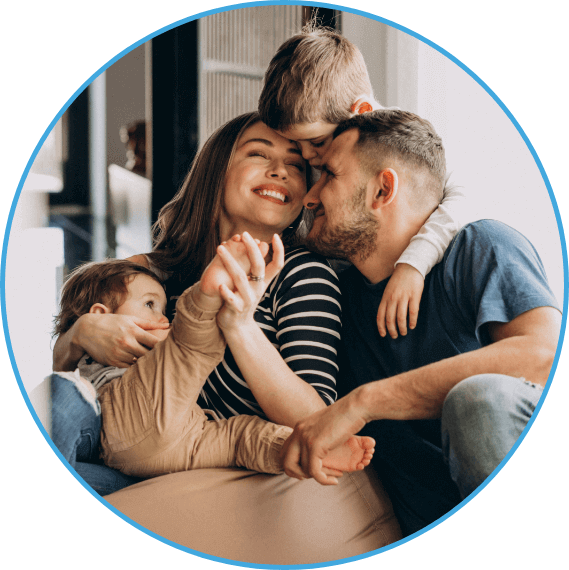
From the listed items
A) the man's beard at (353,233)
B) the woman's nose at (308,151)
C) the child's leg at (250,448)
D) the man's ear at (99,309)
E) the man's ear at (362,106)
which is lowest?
the child's leg at (250,448)

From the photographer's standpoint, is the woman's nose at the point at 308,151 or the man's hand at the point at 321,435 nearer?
the man's hand at the point at 321,435

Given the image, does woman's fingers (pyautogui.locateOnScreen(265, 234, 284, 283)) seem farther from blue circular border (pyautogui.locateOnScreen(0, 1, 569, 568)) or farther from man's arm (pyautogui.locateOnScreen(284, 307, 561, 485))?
blue circular border (pyautogui.locateOnScreen(0, 1, 569, 568))

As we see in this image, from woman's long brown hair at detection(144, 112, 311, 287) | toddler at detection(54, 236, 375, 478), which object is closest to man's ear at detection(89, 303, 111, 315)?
toddler at detection(54, 236, 375, 478)

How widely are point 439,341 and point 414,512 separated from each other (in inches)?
11.0

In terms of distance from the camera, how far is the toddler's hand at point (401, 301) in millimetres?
978

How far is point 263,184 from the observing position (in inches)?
40.3

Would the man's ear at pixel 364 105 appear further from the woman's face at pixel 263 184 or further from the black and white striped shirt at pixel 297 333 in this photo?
the black and white striped shirt at pixel 297 333

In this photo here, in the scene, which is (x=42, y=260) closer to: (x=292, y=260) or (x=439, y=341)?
(x=292, y=260)

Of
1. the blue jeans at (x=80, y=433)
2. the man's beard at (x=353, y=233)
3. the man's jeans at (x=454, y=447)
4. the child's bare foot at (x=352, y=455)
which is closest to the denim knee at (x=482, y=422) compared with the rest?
the man's jeans at (x=454, y=447)

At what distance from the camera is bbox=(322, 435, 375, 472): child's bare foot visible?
36.6 inches

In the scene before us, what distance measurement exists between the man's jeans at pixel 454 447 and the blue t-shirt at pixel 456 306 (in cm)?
3

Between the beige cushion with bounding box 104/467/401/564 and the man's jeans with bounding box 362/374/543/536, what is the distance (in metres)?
0.04

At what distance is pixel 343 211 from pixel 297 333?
0.21m

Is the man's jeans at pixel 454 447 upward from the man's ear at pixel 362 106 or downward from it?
downward
